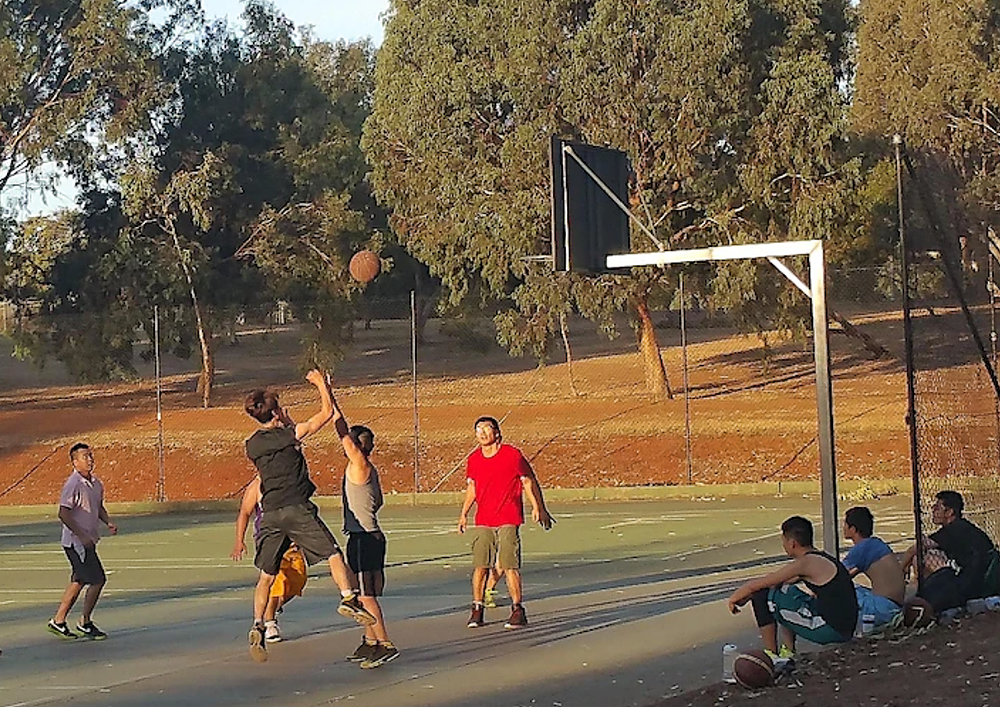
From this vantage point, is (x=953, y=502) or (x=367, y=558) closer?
(x=953, y=502)

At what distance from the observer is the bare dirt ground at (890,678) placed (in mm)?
9148

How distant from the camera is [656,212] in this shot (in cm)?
3856

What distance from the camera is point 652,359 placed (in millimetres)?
39594

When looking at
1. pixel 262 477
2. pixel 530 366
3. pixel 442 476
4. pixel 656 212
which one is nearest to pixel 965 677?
pixel 262 477

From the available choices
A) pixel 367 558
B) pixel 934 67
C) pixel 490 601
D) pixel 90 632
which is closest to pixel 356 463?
pixel 367 558

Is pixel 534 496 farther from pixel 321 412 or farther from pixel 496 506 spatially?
pixel 321 412

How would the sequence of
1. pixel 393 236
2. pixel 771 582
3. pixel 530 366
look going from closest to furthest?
pixel 771 582, pixel 530 366, pixel 393 236

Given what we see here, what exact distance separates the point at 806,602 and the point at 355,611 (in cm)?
296

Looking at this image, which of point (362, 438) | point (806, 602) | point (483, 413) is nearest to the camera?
point (806, 602)

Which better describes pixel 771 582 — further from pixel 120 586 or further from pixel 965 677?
pixel 120 586

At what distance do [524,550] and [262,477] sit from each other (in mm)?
9024

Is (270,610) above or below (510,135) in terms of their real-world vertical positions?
below

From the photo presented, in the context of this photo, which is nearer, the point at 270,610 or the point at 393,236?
the point at 270,610

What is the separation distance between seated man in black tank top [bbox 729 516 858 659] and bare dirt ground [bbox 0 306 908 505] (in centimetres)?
2020
